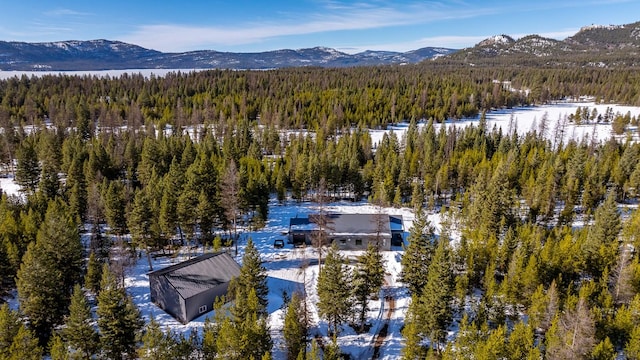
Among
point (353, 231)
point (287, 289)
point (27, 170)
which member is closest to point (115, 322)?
point (287, 289)

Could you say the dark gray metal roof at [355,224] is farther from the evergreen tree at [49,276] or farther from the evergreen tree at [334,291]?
the evergreen tree at [49,276]

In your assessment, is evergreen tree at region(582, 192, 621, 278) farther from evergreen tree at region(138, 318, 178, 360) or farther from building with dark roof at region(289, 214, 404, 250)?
evergreen tree at region(138, 318, 178, 360)

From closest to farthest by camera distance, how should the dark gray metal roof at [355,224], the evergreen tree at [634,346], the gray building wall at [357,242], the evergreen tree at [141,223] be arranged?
the evergreen tree at [634,346]
the evergreen tree at [141,223]
the gray building wall at [357,242]
the dark gray metal roof at [355,224]

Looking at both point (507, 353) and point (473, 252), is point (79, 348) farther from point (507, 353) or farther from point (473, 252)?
point (473, 252)

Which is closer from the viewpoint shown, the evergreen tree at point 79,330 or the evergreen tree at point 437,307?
the evergreen tree at point 79,330

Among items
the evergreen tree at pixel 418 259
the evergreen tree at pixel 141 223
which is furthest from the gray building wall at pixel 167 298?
the evergreen tree at pixel 418 259

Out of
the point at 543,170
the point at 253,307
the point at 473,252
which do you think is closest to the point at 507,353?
the point at 473,252
